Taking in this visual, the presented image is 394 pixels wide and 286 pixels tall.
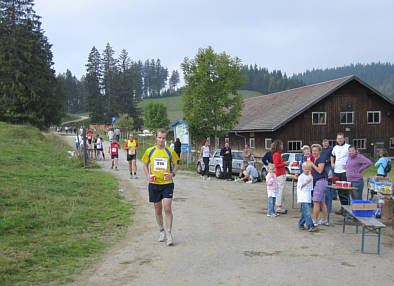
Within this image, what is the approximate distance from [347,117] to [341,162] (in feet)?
84.0

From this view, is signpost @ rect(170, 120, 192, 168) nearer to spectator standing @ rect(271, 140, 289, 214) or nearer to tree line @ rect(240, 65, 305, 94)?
spectator standing @ rect(271, 140, 289, 214)

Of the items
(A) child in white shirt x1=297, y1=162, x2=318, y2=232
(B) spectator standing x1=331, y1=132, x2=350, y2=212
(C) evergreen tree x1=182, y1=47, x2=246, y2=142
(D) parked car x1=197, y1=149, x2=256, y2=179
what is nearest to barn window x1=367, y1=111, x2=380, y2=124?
(C) evergreen tree x1=182, y1=47, x2=246, y2=142

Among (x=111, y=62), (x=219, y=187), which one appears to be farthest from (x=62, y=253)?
(x=111, y=62)

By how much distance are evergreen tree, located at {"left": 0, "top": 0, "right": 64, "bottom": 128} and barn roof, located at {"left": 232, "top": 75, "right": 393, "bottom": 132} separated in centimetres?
2179

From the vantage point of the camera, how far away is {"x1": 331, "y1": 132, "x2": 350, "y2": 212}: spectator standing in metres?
9.27

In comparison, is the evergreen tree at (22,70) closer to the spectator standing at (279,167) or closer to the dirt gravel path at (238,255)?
the dirt gravel path at (238,255)

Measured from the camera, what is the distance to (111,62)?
293ft

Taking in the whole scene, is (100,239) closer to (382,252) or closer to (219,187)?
(382,252)

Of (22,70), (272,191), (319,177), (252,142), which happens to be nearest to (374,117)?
(252,142)

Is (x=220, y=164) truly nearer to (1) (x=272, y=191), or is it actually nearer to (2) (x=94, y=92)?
(1) (x=272, y=191)

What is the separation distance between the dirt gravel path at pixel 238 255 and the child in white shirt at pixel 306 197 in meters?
0.21

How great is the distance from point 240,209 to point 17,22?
126ft

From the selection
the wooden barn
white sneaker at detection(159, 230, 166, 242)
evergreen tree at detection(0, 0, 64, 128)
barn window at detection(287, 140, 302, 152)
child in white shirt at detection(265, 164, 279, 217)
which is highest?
evergreen tree at detection(0, 0, 64, 128)

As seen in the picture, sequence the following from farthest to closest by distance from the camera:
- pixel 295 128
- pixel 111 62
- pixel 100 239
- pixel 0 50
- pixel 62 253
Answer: pixel 111 62
pixel 0 50
pixel 295 128
pixel 100 239
pixel 62 253
